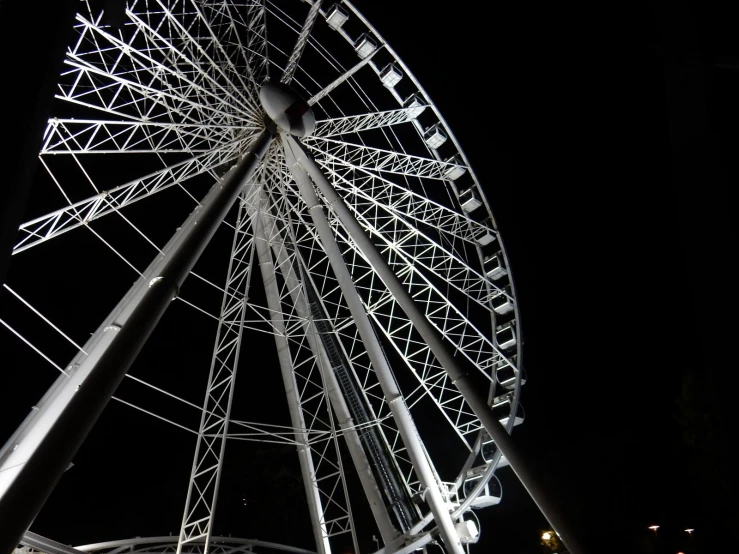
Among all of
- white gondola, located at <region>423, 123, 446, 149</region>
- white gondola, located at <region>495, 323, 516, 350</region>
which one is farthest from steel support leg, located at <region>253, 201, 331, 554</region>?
white gondola, located at <region>495, 323, 516, 350</region>

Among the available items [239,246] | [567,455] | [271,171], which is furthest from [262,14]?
[567,455]

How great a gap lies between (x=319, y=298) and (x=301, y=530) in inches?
742

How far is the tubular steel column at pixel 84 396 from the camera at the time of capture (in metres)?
4.61

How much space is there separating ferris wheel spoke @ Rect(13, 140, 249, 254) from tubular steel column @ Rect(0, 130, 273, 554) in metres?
2.59

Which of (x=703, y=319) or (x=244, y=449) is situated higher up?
(x=244, y=449)

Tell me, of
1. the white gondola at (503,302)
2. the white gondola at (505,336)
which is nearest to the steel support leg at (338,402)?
the white gondola at (505,336)

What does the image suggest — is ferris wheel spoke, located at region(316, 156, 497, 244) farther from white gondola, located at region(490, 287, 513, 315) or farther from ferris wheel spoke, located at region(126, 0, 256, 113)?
ferris wheel spoke, located at region(126, 0, 256, 113)

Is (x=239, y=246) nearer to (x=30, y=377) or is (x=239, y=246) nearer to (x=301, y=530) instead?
(x=30, y=377)

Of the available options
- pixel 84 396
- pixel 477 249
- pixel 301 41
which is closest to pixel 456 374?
pixel 84 396

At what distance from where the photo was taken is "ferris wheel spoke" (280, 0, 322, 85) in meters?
15.7

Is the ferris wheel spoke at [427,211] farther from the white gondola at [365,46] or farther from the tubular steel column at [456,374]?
the tubular steel column at [456,374]

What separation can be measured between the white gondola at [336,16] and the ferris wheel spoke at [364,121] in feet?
9.26

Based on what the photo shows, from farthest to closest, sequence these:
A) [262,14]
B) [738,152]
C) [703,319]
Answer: [262,14]
[738,152]
[703,319]

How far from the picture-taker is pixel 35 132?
7.66 ft
